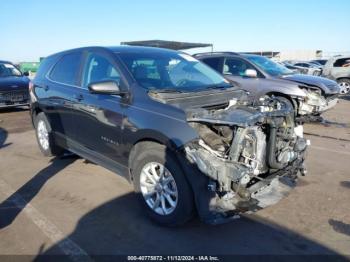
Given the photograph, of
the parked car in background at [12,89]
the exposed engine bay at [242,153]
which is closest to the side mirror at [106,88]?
the exposed engine bay at [242,153]

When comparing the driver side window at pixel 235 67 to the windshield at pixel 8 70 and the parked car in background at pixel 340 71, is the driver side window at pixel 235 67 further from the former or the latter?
the parked car in background at pixel 340 71

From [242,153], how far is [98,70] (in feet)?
7.78

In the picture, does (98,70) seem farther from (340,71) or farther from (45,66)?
(340,71)

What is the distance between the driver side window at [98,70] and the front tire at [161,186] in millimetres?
1080

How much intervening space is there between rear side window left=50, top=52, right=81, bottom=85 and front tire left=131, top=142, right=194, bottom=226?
1.94 metres

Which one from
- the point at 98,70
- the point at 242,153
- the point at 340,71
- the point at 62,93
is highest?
the point at 98,70

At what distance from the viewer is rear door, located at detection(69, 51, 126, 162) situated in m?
4.33

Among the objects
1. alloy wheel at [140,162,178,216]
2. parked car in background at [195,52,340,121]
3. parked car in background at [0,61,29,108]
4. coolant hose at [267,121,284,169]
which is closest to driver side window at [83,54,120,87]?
alloy wheel at [140,162,178,216]

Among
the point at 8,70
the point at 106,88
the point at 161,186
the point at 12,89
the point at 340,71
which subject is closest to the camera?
the point at 161,186

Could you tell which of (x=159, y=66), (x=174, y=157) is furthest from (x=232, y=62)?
(x=174, y=157)

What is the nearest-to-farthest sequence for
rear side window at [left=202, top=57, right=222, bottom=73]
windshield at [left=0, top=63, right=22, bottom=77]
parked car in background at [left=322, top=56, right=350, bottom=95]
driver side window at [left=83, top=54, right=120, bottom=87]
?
1. driver side window at [left=83, top=54, right=120, bottom=87]
2. rear side window at [left=202, top=57, right=222, bottom=73]
3. windshield at [left=0, top=63, right=22, bottom=77]
4. parked car in background at [left=322, top=56, right=350, bottom=95]

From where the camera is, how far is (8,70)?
513 inches

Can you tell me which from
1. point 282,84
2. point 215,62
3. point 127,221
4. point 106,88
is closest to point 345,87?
point 215,62

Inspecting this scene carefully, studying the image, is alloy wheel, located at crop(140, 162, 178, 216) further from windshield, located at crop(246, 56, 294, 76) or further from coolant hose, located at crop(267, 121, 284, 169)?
windshield, located at crop(246, 56, 294, 76)
